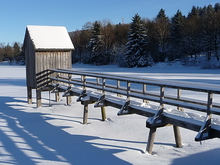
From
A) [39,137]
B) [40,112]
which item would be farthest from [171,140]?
[40,112]

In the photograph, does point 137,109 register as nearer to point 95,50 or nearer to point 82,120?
point 82,120

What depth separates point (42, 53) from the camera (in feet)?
45.3

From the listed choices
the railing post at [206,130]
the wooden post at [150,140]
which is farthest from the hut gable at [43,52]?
the railing post at [206,130]

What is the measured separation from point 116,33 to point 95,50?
1112 cm

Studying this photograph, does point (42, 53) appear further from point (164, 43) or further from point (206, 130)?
point (164, 43)

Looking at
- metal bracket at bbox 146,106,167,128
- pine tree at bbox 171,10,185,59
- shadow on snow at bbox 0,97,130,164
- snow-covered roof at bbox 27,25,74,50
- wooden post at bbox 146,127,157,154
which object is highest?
pine tree at bbox 171,10,185,59

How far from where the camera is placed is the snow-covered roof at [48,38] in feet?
45.3

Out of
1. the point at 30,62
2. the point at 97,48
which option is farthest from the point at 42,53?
the point at 97,48

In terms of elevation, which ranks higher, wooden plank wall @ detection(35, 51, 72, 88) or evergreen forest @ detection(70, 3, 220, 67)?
evergreen forest @ detection(70, 3, 220, 67)

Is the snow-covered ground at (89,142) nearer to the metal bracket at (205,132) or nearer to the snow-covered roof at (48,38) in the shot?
the metal bracket at (205,132)

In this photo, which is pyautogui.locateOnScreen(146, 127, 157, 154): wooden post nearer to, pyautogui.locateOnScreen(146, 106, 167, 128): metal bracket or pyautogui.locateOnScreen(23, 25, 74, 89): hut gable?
pyautogui.locateOnScreen(146, 106, 167, 128): metal bracket

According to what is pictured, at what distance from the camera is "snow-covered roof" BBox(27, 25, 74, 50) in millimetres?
13805

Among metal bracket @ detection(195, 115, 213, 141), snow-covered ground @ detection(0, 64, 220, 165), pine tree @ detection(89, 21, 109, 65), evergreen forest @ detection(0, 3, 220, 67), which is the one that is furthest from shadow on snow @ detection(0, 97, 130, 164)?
pine tree @ detection(89, 21, 109, 65)

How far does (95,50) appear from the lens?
55781 millimetres
